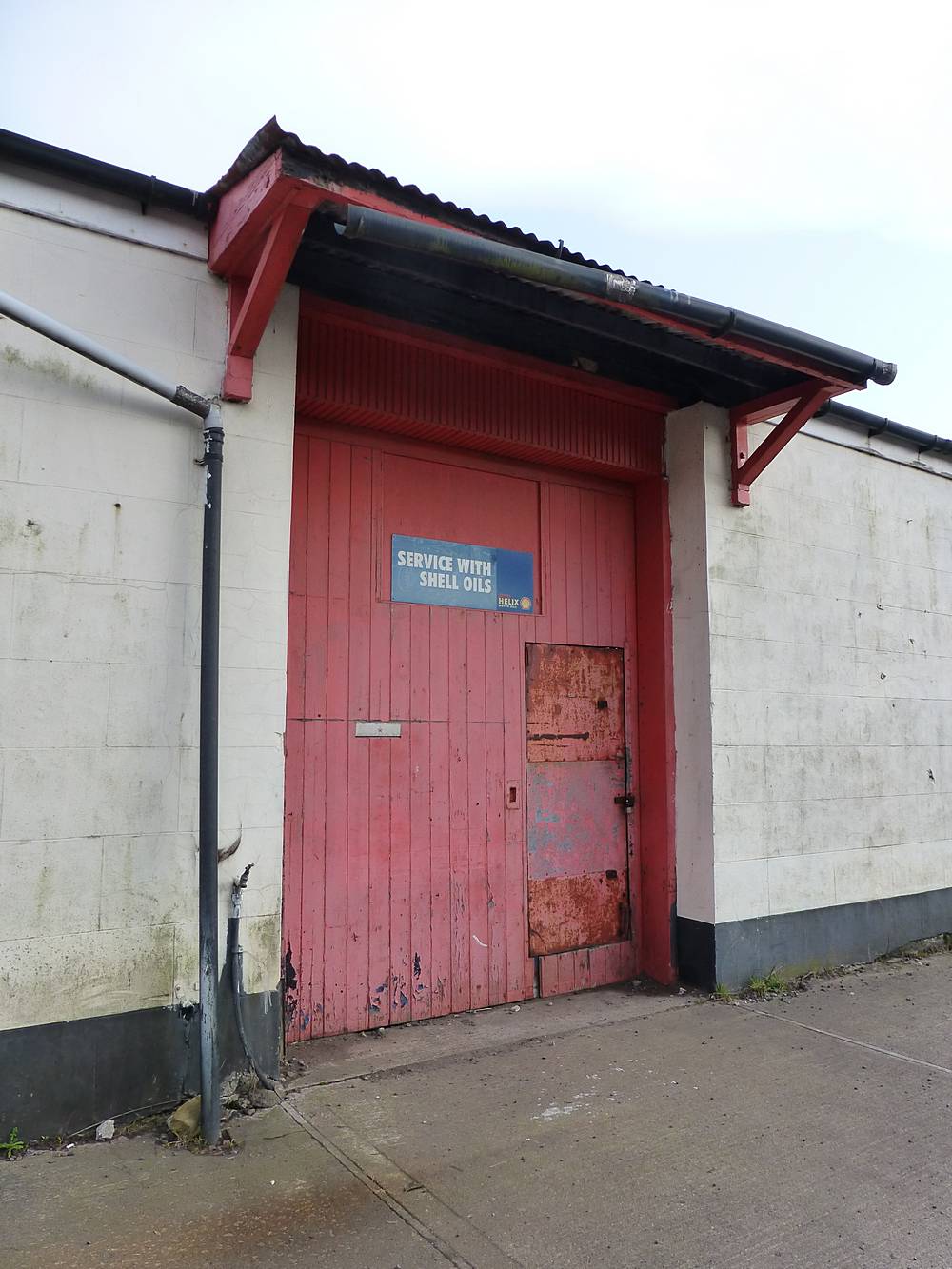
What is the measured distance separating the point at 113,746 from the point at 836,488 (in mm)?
5486

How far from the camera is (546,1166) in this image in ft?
11.3

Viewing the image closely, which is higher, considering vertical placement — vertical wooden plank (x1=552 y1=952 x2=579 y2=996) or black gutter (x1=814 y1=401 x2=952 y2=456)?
black gutter (x1=814 y1=401 x2=952 y2=456)

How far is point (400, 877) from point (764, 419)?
3839 mm

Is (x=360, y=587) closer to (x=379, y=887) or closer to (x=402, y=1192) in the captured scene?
(x=379, y=887)

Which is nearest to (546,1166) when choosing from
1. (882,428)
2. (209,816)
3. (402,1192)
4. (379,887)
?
(402,1192)

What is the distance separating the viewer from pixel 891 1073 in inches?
176

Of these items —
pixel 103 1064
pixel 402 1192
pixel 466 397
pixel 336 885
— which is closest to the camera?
pixel 402 1192

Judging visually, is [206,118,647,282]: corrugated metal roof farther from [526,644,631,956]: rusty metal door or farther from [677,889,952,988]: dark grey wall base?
[677,889,952,988]: dark grey wall base

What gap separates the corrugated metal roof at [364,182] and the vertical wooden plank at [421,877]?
8.63 feet

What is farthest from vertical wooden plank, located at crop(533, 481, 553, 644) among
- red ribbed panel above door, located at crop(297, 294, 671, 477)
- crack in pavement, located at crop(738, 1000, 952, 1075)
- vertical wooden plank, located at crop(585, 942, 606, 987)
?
crack in pavement, located at crop(738, 1000, 952, 1075)

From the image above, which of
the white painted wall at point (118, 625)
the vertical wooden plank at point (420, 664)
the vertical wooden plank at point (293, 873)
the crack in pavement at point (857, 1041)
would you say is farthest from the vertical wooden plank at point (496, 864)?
the white painted wall at point (118, 625)

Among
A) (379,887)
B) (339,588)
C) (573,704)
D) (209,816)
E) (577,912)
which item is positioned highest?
(339,588)

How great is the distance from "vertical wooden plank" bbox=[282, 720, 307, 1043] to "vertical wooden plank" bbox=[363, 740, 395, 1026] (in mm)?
406

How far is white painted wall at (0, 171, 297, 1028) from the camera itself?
3.61 meters
